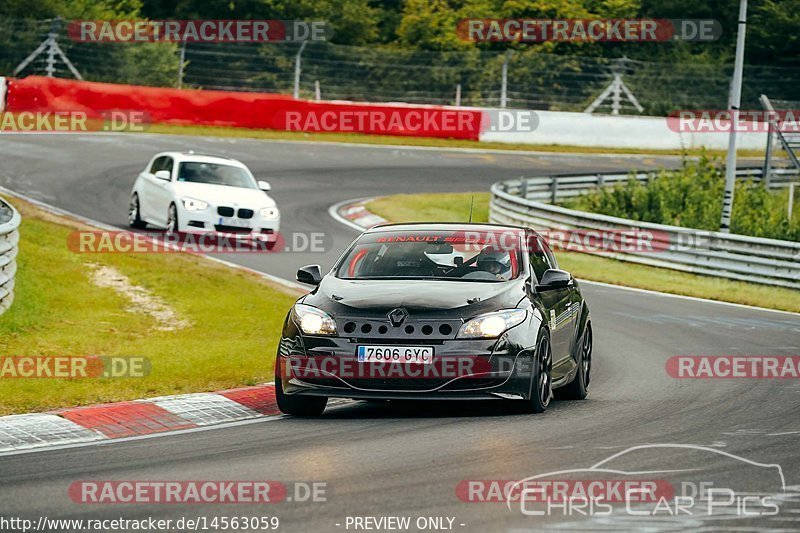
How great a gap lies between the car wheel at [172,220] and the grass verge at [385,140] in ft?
58.9

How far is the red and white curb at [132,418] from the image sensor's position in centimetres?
959

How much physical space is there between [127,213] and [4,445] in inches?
745

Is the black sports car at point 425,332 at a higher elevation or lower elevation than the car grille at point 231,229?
higher

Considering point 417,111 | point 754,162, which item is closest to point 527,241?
point 417,111

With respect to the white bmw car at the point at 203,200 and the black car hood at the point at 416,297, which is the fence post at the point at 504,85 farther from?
the black car hood at the point at 416,297

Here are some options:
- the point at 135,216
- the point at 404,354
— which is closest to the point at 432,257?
the point at 404,354

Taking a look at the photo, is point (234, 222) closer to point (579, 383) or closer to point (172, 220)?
point (172, 220)

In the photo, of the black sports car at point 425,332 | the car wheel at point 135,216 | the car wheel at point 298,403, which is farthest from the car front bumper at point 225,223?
the car wheel at point 298,403

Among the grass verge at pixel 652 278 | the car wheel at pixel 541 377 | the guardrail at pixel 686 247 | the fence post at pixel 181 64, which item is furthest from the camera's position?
the fence post at pixel 181 64

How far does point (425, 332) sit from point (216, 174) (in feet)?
51.2

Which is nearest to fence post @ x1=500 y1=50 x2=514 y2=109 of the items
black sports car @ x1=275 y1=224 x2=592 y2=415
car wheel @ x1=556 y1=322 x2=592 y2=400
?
car wheel @ x1=556 y1=322 x2=592 y2=400

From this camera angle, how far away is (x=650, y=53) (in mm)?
65250

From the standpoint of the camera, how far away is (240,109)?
43938 millimetres

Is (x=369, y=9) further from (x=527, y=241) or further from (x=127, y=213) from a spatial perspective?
(x=527, y=241)
